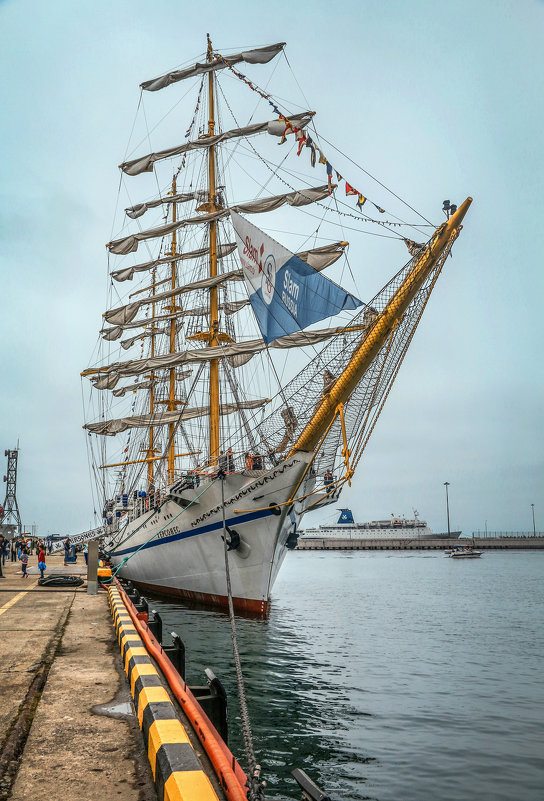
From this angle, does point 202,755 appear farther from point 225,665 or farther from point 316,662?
point 316,662

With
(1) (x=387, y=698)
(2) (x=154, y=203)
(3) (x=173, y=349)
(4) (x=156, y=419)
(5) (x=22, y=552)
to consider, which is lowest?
(1) (x=387, y=698)

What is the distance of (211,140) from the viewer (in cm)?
2631

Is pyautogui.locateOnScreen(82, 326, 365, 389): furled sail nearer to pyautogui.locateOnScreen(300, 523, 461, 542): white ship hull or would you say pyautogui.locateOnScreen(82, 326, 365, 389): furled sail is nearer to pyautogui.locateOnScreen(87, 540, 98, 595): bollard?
pyautogui.locateOnScreen(87, 540, 98, 595): bollard

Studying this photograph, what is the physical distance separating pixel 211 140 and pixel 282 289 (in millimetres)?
14823

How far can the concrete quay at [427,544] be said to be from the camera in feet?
335

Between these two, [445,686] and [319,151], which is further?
[319,151]

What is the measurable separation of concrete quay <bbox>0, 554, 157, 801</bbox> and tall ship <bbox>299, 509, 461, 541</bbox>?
10487cm

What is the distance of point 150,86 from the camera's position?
2864cm

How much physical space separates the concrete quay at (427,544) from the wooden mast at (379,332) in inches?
3526

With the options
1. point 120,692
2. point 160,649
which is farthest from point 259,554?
point 120,692

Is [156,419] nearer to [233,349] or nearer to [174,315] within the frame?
[174,315]

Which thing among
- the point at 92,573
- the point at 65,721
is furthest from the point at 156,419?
the point at 65,721

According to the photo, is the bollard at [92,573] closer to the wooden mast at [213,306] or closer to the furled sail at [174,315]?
the wooden mast at [213,306]

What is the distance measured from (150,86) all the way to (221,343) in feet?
45.5
